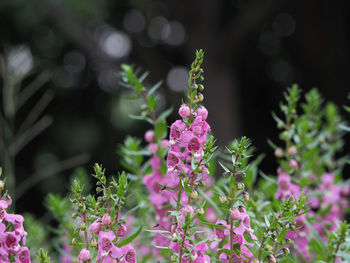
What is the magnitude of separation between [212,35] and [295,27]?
110cm

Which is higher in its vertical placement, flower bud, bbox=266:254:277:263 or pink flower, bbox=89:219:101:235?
flower bud, bbox=266:254:277:263

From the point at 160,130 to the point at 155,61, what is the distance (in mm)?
4556

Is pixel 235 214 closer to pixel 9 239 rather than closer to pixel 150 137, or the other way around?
pixel 9 239

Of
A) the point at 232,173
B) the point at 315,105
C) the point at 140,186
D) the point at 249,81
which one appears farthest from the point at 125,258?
the point at 249,81

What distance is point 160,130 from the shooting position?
92 centimetres

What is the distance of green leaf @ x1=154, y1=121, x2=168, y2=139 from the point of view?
91 centimetres

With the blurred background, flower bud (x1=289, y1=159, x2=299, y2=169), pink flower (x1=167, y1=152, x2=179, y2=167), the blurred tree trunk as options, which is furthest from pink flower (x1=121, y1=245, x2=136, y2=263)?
the blurred tree trunk

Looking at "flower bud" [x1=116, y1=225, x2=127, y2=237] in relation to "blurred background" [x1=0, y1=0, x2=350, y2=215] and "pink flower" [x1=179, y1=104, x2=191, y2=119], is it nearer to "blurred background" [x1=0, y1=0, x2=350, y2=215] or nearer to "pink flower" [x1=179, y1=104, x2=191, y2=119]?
"pink flower" [x1=179, y1=104, x2=191, y2=119]

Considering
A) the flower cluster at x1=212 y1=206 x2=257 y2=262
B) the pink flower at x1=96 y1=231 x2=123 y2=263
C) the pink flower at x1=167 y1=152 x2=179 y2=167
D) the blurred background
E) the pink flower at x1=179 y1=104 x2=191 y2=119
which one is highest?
the pink flower at x1=179 y1=104 x2=191 y2=119

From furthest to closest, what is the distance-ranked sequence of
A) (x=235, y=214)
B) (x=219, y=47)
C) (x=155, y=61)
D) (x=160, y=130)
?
(x=155, y=61) < (x=219, y=47) < (x=160, y=130) < (x=235, y=214)

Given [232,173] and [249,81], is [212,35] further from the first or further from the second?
[232,173]

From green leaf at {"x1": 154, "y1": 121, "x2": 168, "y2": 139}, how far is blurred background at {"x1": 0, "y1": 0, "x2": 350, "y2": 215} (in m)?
3.52

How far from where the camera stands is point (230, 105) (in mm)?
5113

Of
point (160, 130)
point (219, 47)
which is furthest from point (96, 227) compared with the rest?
point (219, 47)
